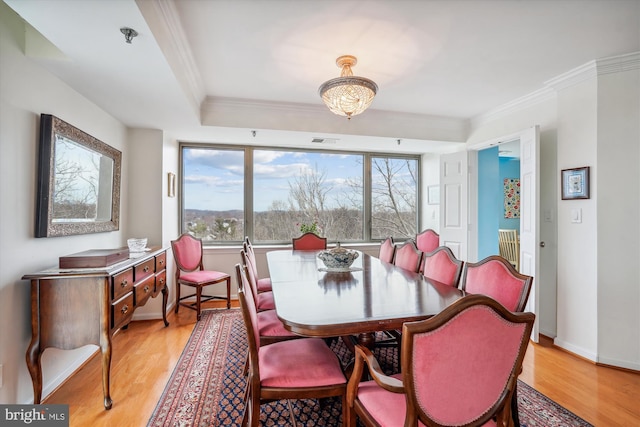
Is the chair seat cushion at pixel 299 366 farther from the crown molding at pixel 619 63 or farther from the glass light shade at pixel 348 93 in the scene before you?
the crown molding at pixel 619 63

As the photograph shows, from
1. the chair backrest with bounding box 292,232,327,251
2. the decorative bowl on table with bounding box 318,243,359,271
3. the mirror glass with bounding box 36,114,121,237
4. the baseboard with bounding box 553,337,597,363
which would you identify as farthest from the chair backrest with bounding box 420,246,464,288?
the mirror glass with bounding box 36,114,121,237

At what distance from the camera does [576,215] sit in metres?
2.70

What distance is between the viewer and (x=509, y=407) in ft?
3.58

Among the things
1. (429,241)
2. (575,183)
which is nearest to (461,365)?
(575,183)

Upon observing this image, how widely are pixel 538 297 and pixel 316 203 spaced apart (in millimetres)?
3116

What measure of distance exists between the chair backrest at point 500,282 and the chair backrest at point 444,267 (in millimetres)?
113

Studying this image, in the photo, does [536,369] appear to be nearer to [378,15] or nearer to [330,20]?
[378,15]

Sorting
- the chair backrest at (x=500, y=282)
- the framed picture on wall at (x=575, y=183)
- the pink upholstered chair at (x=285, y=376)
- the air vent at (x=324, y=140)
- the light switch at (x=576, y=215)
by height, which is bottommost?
the pink upholstered chair at (x=285, y=376)

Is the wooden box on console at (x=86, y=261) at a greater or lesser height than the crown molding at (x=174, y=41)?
lesser

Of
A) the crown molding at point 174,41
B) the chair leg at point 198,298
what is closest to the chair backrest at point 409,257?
the chair leg at point 198,298

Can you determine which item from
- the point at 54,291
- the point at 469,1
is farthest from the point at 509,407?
the point at 54,291

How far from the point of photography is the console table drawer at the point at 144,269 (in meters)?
2.40

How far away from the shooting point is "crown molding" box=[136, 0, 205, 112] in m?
1.69

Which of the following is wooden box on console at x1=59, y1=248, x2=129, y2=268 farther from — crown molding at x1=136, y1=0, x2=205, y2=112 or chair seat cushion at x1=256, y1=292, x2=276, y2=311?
crown molding at x1=136, y1=0, x2=205, y2=112
